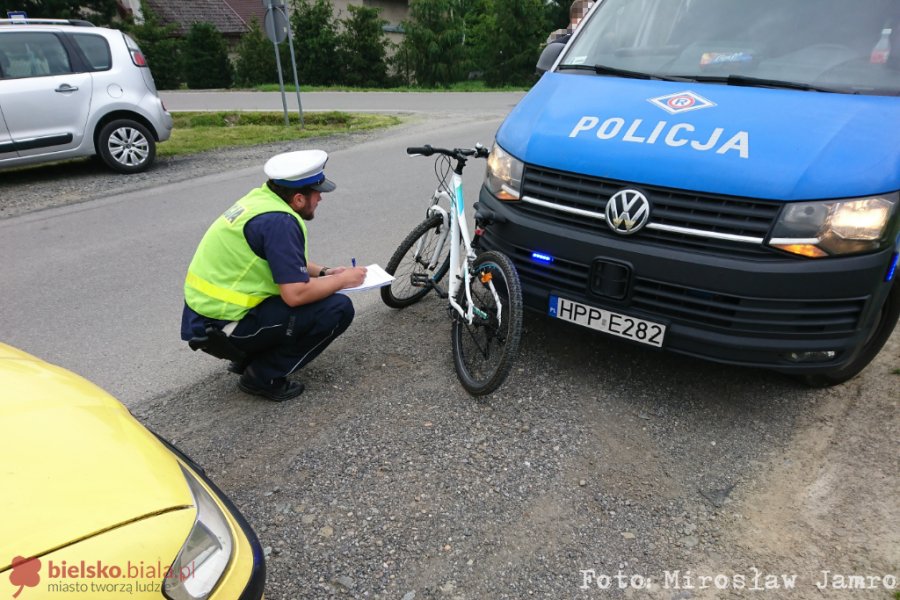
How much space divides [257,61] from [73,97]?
2466 centimetres

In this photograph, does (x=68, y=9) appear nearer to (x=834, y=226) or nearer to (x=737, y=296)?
(x=737, y=296)

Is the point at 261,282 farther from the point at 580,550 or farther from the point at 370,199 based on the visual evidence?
the point at 370,199

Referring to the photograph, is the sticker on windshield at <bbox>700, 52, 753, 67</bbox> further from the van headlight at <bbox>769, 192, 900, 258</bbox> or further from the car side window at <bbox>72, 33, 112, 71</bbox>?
the car side window at <bbox>72, 33, 112, 71</bbox>

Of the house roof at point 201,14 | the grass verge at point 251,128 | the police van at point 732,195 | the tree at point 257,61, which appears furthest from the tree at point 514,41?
the police van at point 732,195

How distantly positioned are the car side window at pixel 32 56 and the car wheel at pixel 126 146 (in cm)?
85

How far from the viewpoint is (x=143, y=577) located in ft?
4.72

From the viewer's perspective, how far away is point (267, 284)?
3105mm

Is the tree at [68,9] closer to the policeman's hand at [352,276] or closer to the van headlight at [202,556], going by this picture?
the policeman's hand at [352,276]

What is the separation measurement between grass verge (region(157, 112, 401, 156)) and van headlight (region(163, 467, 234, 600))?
29.9 feet

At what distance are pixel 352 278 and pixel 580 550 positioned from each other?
1.72 meters

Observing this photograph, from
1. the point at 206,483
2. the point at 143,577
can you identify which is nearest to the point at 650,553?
the point at 206,483

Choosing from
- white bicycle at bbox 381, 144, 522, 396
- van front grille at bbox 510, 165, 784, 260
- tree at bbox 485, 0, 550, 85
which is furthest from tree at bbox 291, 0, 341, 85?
van front grille at bbox 510, 165, 784, 260

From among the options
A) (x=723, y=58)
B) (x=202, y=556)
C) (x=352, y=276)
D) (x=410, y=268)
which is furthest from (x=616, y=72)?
(x=202, y=556)

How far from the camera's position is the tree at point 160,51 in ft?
101
